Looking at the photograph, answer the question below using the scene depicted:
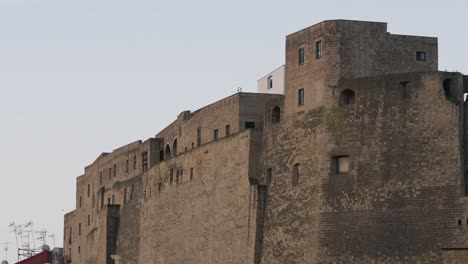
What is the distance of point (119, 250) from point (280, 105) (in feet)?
88.3

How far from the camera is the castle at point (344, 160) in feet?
182

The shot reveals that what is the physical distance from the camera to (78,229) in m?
98.6

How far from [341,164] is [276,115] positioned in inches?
210

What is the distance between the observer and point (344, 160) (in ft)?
191

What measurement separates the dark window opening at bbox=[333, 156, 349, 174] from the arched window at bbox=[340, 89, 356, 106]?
232cm

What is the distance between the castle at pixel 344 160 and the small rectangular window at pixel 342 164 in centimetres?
4

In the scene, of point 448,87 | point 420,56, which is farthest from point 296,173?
point 448,87

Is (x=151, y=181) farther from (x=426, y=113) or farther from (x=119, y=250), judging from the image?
(x=426, y=113)

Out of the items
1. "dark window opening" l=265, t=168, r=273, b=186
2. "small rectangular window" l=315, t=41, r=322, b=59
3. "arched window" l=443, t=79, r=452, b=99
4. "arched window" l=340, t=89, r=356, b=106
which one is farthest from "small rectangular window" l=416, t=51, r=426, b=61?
"dark window opening" l=265, t=168, r=273, b=186

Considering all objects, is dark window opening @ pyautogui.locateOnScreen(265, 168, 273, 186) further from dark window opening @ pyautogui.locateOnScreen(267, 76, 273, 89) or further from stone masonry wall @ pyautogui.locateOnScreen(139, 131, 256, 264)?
dark window opening @ pyautogui.locateOnScreen(267, 76, 273, 89)

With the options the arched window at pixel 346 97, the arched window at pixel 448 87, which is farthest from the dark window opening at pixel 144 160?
the arched window at pixel 448 87

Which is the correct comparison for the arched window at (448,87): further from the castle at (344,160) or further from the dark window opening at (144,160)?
the dark window opening at (144,160)

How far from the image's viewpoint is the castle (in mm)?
55531

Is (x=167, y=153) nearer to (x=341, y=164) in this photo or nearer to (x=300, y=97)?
(x=300, y=97)
